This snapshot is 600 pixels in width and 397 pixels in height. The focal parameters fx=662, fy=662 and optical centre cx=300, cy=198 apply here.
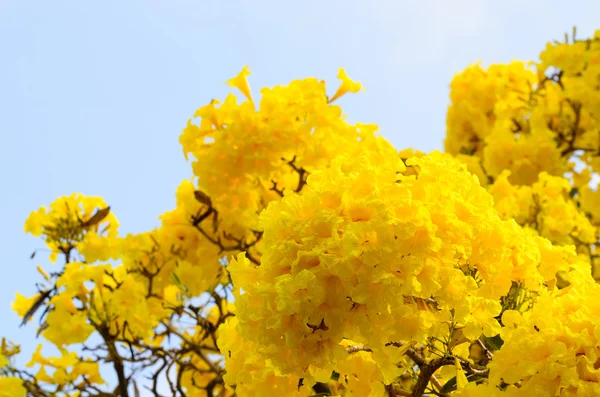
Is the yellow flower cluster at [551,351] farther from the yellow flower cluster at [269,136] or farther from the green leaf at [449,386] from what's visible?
the yellow flower cluster at [269,136]

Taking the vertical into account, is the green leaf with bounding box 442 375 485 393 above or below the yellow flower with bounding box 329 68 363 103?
below

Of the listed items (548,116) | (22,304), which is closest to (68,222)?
(22,304)

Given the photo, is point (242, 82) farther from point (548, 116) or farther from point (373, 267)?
point (548, 116)

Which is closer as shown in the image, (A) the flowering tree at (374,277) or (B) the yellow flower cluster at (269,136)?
(A) the flowering tree at (374,277)

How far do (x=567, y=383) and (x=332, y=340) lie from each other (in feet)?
1.90

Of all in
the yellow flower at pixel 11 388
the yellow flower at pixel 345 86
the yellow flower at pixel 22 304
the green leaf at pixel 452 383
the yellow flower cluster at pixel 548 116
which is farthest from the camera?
the yellow flower cluster at pixel 548 116

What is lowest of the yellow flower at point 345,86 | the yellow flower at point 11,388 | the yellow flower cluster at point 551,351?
the yellow flower cluster at point 551,351

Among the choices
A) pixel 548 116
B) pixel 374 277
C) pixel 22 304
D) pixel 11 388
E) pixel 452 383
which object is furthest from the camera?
pixel 548 116

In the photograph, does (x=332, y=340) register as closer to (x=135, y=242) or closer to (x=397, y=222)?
(x=397, y=222)

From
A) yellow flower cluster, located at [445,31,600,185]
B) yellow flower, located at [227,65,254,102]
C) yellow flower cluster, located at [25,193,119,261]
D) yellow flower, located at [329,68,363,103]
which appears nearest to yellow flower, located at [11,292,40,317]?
yellow flower cluster, located at [25,193,119,261]

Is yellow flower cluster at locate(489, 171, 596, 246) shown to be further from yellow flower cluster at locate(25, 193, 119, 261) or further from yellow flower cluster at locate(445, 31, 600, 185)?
yellow flower cluster at locate(25, 193, 119, 261)

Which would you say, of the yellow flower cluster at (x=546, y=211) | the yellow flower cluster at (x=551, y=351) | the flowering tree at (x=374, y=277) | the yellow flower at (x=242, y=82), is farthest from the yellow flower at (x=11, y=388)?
the yellow flower cluster at (x=546, y=211)

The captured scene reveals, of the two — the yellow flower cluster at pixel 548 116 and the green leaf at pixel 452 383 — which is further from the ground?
the yellow flower cluster at pixel 548 116

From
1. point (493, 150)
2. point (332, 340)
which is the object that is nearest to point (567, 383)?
point (332, 340)
